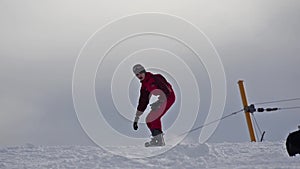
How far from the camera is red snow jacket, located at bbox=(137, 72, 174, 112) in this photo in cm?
994

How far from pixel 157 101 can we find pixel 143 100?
27 centimetres

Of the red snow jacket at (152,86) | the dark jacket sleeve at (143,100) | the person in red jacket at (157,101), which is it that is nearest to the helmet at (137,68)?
the person in red jacket at (157,101)

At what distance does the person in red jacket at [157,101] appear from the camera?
9.94 metres

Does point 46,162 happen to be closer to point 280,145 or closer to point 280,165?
point 280,165

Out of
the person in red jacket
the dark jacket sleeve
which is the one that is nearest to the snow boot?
the person in red jacket

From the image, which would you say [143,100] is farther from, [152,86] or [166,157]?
[166,157]

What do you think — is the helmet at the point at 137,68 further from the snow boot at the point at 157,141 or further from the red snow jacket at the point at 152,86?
the snow boot at the point at 157,141

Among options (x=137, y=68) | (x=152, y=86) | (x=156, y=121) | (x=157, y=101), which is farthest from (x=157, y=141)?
(x=137, y=68)

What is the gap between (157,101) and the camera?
10.2 metres


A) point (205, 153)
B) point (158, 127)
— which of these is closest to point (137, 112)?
point (158, 127)

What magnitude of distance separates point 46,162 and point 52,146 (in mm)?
1473

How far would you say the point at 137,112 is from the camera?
10305 millimetres

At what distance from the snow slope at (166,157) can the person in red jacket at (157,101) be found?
4.76 ft

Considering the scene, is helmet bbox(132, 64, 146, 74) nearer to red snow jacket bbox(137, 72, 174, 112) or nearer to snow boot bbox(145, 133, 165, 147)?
red snow jacket bbox(137, 72, 174, 112)
